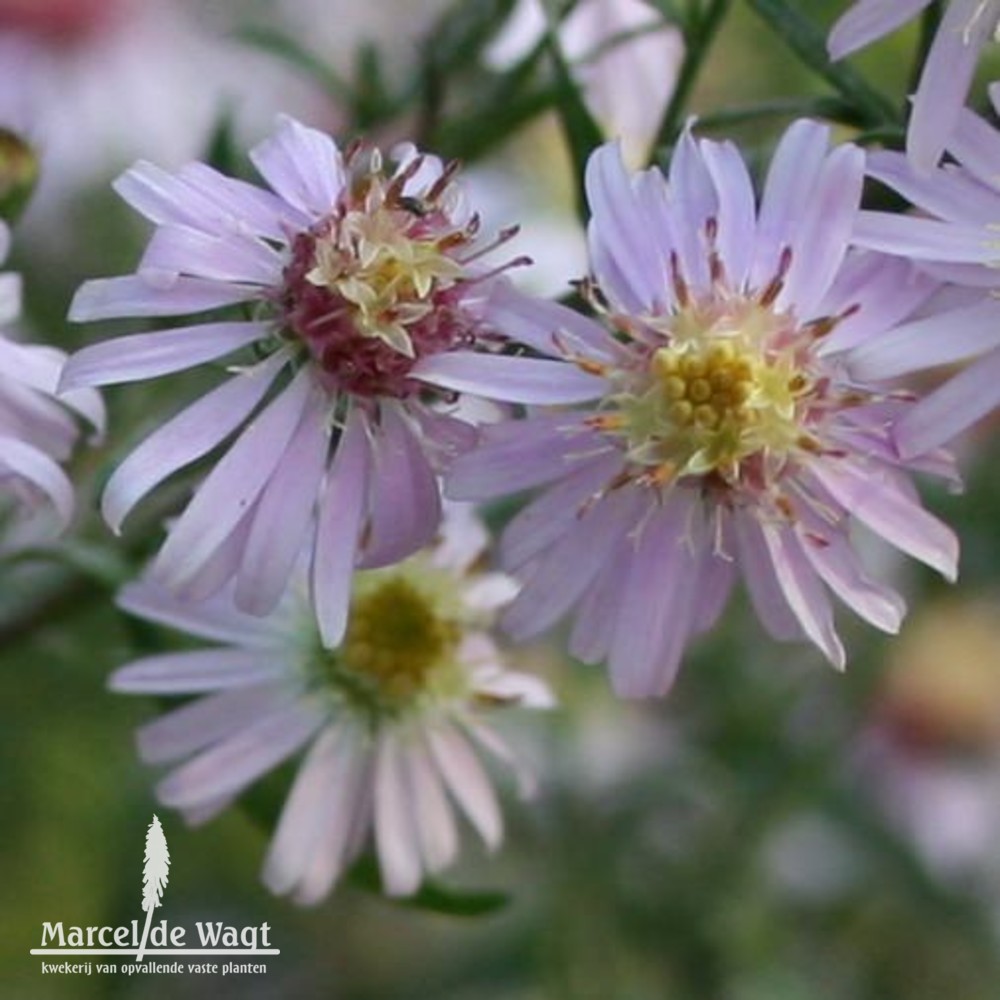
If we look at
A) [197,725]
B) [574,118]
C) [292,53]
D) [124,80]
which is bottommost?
[197,725]

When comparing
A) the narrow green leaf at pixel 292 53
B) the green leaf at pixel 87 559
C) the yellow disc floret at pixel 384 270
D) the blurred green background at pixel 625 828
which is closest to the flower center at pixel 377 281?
the yellow disc floret at pixel 384 270

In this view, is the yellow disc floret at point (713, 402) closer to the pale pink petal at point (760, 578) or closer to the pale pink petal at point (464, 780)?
the pale pink petal at point (760, 578)

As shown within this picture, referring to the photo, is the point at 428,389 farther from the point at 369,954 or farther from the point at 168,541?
the point at 369,954

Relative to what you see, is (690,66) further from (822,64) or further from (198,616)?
(198,616)

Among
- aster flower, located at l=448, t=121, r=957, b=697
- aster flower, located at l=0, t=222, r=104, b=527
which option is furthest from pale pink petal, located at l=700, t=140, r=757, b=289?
aster flower, located at l=0, t=222, r=104, b=527

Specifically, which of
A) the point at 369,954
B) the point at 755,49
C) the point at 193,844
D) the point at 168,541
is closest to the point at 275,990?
the point at 369,954

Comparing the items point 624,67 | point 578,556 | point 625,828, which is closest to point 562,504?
point 578,556
